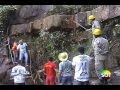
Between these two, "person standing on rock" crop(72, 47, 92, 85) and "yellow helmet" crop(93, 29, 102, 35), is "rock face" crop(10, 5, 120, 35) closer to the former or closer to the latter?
"yellow helmet" crop(93, 29, 102, 35)

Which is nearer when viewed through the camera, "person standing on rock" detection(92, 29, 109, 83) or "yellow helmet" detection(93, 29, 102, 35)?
"person standing on rock" detection(92, 29, 109, 83)

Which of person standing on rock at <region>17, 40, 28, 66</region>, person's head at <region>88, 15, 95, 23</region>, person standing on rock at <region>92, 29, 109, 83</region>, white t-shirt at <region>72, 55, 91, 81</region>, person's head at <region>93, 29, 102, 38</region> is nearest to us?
white t-shirt at <region>72, 55, 91, 81</region>

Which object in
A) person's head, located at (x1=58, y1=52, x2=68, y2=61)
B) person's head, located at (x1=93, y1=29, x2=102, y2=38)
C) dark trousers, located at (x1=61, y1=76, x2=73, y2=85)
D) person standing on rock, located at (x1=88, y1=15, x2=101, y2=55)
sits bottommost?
dark trousers, located at (x1=61, y1=76, x2=73, y2=85)

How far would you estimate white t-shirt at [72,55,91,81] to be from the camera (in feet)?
36.9

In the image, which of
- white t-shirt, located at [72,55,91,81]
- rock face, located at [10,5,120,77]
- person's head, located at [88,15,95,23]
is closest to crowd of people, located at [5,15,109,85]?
white t-shirt, located at [72,55,91,81]

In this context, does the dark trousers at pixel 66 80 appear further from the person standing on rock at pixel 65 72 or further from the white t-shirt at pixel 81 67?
the white t-shirt at pixel 81 67

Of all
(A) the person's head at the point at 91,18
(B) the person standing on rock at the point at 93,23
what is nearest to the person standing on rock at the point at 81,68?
(B) the person standing on rock at the point at 93,23

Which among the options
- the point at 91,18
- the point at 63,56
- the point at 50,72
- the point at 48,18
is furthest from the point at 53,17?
the point at 50,72

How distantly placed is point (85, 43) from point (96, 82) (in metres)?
1.27

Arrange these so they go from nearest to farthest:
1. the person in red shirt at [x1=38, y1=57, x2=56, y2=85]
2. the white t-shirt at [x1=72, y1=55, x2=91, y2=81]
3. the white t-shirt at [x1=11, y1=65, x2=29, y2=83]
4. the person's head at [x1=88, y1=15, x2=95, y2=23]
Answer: the white t-shirt at [x1=72, y1=55, x2=91, y2=81] < the person in red shirt at [x1=38, y1=57, x2=56, y2=85] < the white t-shirt at [x1=11, y1=65, x2=29, y2=83] < the person's head at [x1=88, y1=15, x2=95, y2=23]

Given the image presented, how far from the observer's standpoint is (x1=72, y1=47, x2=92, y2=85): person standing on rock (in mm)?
11242

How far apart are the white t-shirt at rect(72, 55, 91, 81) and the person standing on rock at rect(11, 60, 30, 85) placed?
1365 millimetres

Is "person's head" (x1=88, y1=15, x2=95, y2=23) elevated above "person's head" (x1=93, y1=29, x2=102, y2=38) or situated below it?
above

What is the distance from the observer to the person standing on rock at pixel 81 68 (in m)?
11.2
